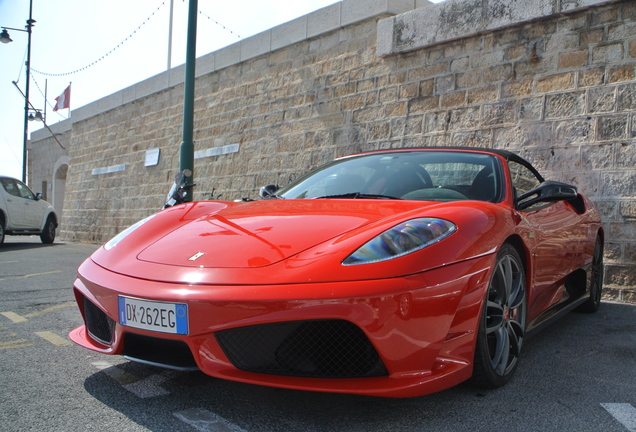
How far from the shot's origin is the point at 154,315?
2.01 metres

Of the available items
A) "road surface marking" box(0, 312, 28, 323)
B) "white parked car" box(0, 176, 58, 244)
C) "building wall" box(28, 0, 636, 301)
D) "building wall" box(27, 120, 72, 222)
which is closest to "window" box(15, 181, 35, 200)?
"white parked car" box(0, 176, 58, 244)

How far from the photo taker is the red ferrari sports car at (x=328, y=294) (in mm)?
1892

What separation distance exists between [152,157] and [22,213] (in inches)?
116

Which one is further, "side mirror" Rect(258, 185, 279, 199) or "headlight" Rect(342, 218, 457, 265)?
"side mirror" Rect(258, 185, 279, 199)

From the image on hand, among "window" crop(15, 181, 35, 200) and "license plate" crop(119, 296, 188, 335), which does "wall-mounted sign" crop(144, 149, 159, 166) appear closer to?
"window" crop(15, 181, 35, 200)

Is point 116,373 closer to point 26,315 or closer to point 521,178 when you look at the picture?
point 26,315

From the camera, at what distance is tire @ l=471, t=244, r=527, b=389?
2.24 m

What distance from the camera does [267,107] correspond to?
32.1 feet

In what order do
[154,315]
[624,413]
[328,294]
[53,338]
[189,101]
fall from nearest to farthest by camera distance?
[328,294] → [154,315] → [624,413] → [53,338] → [189,101]

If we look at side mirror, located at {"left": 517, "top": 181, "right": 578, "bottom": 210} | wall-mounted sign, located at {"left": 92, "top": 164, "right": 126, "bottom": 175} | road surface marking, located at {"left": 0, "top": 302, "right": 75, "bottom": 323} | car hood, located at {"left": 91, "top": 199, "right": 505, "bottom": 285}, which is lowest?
road surface marking, located at {"left": 0, "top": 302, "right": 75, "bottom": 323}

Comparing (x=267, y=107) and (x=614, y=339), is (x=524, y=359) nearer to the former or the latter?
(x=614, y=339)

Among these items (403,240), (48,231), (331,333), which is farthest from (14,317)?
(48,231)

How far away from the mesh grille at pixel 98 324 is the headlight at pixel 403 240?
1.03m

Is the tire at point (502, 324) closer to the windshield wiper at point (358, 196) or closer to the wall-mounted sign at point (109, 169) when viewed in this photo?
the windshield wiper at point (358, 196)
